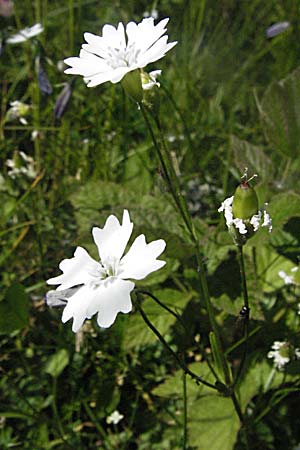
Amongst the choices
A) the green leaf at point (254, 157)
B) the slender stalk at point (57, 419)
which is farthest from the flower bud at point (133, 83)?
the slender stalk at point (57, 419)

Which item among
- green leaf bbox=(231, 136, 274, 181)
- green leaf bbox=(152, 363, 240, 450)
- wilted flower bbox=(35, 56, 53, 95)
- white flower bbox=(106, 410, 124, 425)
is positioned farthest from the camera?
wilted flower bbox=(35, 56, 53, 95)

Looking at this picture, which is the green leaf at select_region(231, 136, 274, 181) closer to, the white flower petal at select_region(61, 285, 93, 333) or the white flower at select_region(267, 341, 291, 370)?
the white flower at select_region(267, 341, 291, 370)

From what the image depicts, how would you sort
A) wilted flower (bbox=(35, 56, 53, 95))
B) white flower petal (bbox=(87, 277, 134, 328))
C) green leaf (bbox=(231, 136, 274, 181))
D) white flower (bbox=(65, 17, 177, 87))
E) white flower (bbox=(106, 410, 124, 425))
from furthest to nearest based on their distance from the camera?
wilted flower (bbox=(35, 56, 53, 95)), green leaf (bbox=(231, 136, 274, 181)), white flower (bbox=(106, 410, 124, 425)), white flower (bbox=(65, 17, 177, 87)), white flower petal (bbox=(87, 277, 134, 328))

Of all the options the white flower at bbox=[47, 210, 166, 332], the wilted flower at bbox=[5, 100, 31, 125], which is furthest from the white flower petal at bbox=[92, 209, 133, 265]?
the wilted flower at bbox=[5, 100, 31, 125]

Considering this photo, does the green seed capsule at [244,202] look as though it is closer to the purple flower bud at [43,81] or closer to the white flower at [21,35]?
the purple flower bud at [43,81]

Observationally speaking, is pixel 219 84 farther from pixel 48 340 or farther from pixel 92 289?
pixel 92 289

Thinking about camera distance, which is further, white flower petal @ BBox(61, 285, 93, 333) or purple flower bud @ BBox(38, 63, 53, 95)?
purple flower bud @ BBox(38, 63, 53, 95)

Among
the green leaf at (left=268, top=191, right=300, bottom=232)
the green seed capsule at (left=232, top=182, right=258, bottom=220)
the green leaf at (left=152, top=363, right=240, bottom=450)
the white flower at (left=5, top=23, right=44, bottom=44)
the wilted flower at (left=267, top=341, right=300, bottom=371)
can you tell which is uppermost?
the white flower at (left=5, top=23, right=44, bottom=44)
